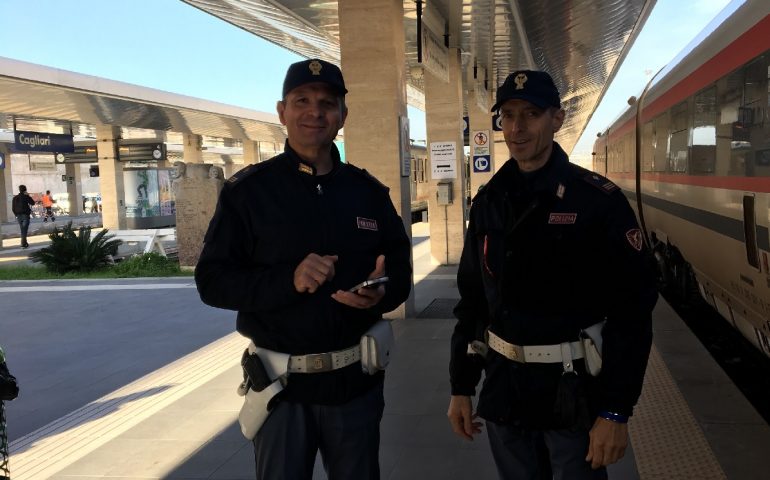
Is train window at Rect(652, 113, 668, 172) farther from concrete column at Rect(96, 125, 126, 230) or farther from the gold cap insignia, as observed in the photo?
concrete column at Rect(96, 125, 126, 230)

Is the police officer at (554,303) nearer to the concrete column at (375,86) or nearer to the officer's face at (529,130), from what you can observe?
the officer's face at (529,130)

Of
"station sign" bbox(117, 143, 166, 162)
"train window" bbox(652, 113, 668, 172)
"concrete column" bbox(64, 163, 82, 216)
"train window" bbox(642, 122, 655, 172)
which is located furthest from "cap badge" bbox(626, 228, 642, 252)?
"concrete column" bbox(64, 163, 82, 216)

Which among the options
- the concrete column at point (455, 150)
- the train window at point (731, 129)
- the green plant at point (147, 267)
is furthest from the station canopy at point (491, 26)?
the green plant at point (147, 267)

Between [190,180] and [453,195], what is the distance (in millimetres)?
5254

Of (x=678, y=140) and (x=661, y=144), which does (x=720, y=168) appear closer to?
(x=678, y=140)

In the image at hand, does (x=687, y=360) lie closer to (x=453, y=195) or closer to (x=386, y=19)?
(x=386, y=19)

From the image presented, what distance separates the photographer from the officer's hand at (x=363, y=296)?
2082 mm

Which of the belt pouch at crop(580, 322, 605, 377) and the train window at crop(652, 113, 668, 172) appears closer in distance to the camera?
the belt pouch at crop(580, 322, 605, 377)

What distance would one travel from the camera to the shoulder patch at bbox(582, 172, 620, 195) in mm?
2082

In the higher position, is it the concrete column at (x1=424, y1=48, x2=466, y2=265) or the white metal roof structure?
the white metal roof structure

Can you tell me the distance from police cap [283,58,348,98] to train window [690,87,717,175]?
5.09 m

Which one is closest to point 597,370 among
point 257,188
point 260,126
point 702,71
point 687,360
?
point 257,188

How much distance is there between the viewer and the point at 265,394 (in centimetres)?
217

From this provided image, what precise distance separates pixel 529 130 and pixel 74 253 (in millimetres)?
Answer: 13580
